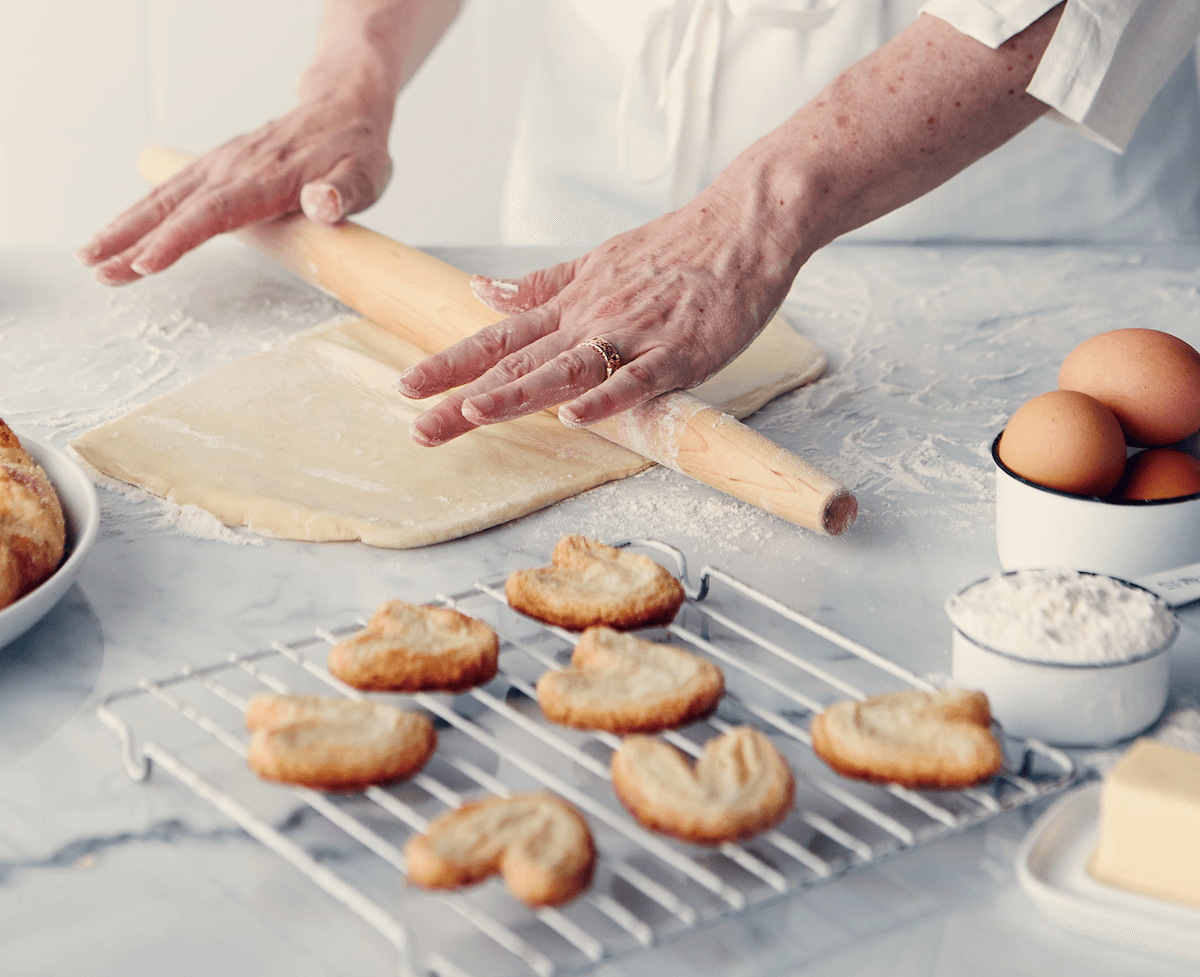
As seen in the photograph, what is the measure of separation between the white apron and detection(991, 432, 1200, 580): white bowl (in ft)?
3.12

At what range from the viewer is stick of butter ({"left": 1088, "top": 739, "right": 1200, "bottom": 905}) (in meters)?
A: 0.57

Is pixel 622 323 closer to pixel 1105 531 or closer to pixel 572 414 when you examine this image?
pixel 572 414

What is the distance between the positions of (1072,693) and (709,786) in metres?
0.25

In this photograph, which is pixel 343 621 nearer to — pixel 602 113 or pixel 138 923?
pixel 138 923

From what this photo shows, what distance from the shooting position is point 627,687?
0.73m

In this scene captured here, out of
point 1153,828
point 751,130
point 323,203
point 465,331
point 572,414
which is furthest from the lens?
point 751,130

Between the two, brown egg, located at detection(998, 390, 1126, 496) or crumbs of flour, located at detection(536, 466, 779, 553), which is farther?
crumbs of flour, located at detection(536, 466, 779, 553)

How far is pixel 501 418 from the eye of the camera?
1.09 m

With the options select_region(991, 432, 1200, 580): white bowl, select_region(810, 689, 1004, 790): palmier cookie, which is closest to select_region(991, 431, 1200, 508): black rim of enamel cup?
select_region(991, 432, 1200, 580): white bowl

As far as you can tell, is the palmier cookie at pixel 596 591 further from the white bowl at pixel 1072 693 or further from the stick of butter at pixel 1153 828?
the stick of butter at pixel 1153 828

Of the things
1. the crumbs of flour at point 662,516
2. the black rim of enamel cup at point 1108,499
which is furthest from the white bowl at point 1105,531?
the crumbs of flour at point 662,516

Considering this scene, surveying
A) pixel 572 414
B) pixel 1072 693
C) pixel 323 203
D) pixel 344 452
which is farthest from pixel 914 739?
pixel 323 203

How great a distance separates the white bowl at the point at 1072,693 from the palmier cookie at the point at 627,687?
0.59ft

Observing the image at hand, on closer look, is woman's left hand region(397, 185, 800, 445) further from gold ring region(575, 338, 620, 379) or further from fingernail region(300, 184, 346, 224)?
fingernail region(300, 184, 346, 224)
